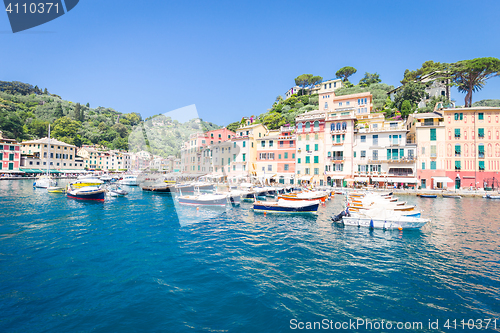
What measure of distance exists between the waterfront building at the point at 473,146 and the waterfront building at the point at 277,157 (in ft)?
93.5

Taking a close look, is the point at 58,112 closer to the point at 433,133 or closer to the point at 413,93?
the point at 413,93

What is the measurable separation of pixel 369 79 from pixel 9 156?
123707 millimetres

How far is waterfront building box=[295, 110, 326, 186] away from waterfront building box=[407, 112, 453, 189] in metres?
17.2

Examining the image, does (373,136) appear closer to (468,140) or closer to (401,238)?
(468,140)

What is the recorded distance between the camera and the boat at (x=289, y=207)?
2383 cm

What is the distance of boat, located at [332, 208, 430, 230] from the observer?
18.2 meters

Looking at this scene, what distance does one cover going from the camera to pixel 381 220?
18.8 metres

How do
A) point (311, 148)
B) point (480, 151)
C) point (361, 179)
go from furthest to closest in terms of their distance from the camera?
point (311, 148) → point (361, 179) → point (480, 151)

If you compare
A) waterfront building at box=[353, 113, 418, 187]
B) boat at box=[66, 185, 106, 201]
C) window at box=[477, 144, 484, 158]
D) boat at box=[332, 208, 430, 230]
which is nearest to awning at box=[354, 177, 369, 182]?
waterfront building at box=[353, 113, 418, 187]

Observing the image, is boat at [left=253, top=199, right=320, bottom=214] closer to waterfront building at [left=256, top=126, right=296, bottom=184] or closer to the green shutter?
waterfront building at [left=256, top=126, right=296, bottom=184]

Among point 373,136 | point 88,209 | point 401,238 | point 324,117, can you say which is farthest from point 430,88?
point 88,209

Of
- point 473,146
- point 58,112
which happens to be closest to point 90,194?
point 473,146

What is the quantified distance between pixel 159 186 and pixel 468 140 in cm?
5892

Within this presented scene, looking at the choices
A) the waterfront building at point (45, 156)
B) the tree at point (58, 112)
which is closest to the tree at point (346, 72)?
the waterfront building at point (45, 156)
